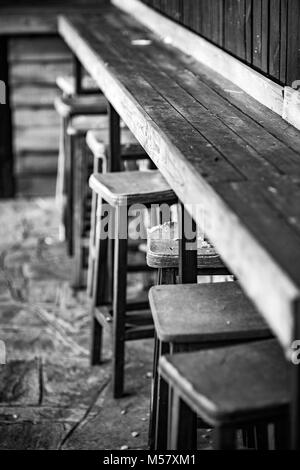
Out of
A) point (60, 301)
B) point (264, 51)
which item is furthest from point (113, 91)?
point (60, 301)

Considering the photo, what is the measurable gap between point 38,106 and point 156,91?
430 centimetres

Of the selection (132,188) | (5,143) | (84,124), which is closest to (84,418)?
(132,188)

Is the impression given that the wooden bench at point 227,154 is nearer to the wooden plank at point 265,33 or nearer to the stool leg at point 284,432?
the wooden plank at point 265,33

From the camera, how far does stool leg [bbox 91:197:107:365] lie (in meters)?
4.34

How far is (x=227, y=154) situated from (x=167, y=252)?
807mm

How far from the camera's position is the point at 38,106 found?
7867 mm

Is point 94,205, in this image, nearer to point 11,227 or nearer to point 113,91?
point 113,91

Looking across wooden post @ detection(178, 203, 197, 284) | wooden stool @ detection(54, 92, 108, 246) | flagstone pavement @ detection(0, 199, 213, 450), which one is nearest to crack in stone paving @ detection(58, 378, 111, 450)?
flagstone pavement @ detection(0, 199, 213, 450)

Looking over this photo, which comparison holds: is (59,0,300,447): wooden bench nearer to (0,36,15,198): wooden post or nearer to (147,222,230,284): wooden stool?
(147,222,230,284): wooden stool

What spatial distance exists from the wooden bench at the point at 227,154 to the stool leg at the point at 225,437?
0.74 ft

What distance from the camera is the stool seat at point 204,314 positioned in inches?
106

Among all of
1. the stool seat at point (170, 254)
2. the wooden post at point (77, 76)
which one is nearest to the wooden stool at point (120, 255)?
the stool seat at point (170, 254)

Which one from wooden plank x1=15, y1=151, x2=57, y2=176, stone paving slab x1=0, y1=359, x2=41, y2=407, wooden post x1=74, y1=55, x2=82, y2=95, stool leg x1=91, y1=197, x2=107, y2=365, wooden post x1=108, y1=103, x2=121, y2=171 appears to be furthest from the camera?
wooden plank x1=15, y1=151, x2=57, y2=176

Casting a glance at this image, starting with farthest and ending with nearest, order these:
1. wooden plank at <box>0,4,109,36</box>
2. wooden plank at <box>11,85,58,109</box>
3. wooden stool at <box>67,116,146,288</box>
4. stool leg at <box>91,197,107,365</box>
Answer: wooden plank at <box>11,85,58,109</box> < wooden plank at <box>0,4,109,36</box> < wooden stool at <box>67,116,146,288</box> < stool leg at <box>91,197,107,365</box>
